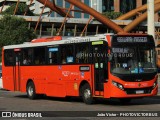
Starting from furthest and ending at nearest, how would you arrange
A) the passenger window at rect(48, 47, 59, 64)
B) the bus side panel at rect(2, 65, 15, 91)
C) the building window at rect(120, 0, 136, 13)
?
1. the building window at rect(120, 0, 136, 13)
2. the bus side panel at rect(2, 65, 15, 91)
3. the passenger window at rect(48, 47, 59, 64)

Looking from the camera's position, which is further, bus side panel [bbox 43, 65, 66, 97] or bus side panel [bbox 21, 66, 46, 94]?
bus side panel [bbox 21, 66, 46, 94]

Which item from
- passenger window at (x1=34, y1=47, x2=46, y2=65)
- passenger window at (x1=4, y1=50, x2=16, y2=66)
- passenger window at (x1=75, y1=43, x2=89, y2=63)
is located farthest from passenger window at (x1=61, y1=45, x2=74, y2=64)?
passenger window at (x1=4, y1=50, x2=16, y2=66)

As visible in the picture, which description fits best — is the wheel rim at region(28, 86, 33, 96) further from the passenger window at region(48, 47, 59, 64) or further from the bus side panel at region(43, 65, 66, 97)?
the passenger window at region(48, 47, 59, 64)

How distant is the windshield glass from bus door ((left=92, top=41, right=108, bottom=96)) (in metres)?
0.47

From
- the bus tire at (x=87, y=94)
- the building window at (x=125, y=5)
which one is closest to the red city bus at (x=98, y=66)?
the bus tire at (x=87, y=94)

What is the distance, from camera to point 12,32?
214ft

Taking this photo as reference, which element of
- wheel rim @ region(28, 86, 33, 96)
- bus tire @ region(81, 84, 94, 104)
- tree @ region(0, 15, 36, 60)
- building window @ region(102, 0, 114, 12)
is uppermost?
building window @ region(102, 0, 114, 12)

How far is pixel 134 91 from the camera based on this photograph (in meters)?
19.1

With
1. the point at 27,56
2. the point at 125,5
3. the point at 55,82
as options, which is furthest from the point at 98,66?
the point at 125,5

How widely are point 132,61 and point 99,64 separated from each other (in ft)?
4.51

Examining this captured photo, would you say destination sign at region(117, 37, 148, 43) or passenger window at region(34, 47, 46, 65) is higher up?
destination sign at region(117, 37, 148, 43)

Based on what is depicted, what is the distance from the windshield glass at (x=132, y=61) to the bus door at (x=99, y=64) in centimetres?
47

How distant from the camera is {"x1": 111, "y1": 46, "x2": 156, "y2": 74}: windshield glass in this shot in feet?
62.2

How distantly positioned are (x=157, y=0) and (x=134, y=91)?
6794 cm
